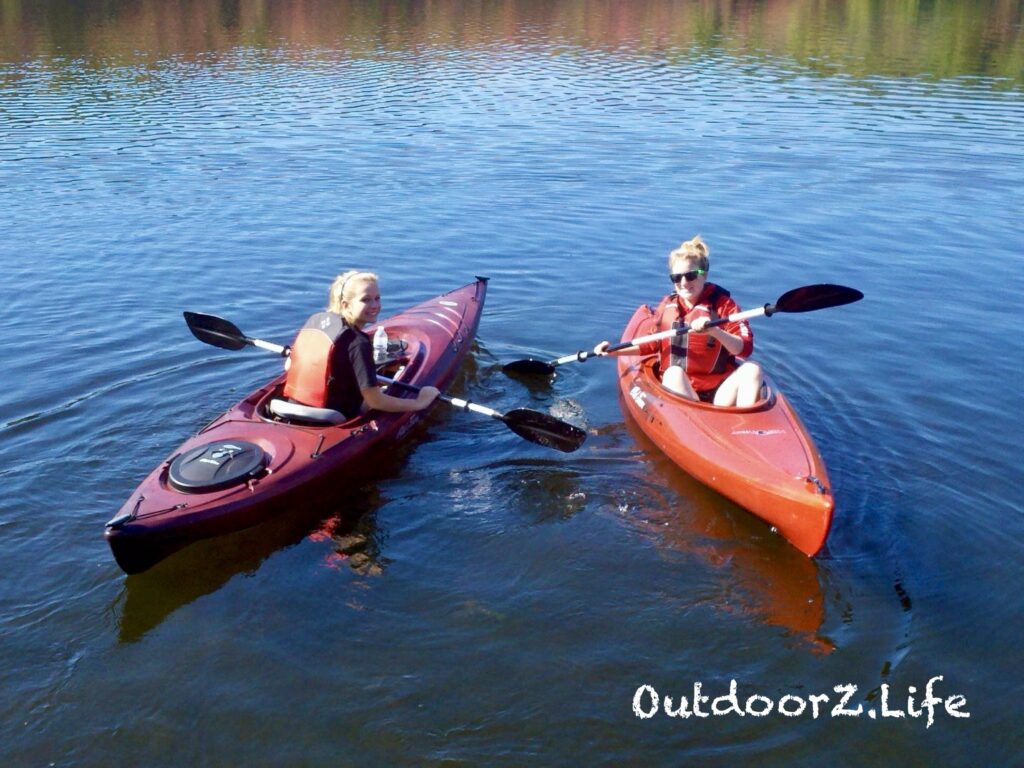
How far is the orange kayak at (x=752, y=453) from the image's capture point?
18.7 feet

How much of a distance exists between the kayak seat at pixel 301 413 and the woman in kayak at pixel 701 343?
2.43 meters

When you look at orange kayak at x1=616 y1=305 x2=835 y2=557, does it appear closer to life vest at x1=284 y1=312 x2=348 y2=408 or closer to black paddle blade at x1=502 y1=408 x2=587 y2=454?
black paddle blade at x1=502 y1=408 x2=587 y2=454

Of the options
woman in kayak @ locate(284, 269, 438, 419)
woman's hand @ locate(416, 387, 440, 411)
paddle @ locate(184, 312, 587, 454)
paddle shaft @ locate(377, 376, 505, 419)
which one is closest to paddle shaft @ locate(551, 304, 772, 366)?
paddle @ locate(184, 312, 587, 454)

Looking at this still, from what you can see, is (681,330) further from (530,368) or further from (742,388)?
(530,368)

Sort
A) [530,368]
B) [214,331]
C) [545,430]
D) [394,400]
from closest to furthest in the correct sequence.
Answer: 1. [394,400]
2. [545,430]
3. [214,331]
4. [530,368]

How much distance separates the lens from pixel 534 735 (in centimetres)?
451

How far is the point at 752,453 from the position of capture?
20.4 feet

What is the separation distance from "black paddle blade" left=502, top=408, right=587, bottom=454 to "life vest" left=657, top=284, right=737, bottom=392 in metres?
1.03

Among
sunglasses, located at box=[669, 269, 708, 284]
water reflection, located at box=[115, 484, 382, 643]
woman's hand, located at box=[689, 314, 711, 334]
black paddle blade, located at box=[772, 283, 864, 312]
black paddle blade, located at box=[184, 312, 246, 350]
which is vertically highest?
sunglasses, located at box=[669, 269, 708, 284]

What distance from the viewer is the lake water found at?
468cm

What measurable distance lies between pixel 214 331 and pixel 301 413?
72.0 inches

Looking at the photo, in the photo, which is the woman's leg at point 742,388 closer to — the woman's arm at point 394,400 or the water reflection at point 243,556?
the woman's arm at point 394,400

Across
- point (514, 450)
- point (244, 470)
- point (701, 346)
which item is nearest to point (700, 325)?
point (701, 346)

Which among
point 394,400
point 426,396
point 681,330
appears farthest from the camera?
point 681,330
